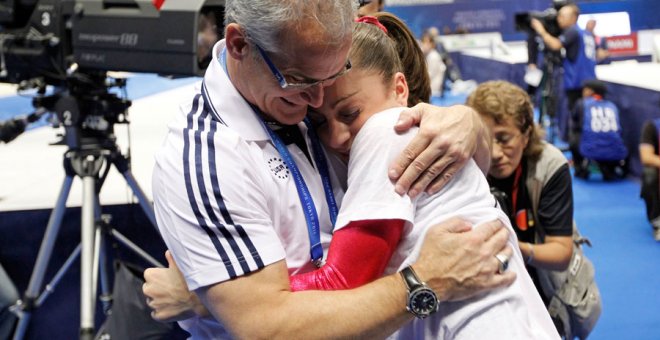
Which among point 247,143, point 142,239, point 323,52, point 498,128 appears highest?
point 323,52

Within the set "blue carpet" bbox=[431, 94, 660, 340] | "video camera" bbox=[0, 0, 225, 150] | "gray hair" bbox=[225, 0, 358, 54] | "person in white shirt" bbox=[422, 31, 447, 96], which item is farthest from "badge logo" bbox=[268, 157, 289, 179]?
"person in white shirt" bbox=[422, 31, 447, 96]

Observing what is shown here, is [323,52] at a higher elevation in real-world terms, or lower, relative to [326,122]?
higher

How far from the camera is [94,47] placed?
274cm

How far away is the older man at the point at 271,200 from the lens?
4.59 feet

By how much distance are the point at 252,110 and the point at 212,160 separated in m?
→ 0.16

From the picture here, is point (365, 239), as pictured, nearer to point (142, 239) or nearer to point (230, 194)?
point (230, 194)

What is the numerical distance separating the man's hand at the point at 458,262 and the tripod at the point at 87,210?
1.69 meters

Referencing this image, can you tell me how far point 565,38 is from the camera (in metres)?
9.16

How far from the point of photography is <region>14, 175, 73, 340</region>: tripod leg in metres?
3.05

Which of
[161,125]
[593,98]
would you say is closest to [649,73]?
[593,98]

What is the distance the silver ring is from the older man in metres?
0.01

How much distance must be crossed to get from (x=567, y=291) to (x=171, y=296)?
1.62m

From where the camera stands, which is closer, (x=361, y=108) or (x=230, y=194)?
(x=230, y=194)

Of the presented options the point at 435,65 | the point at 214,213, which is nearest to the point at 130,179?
the point at 214,213
